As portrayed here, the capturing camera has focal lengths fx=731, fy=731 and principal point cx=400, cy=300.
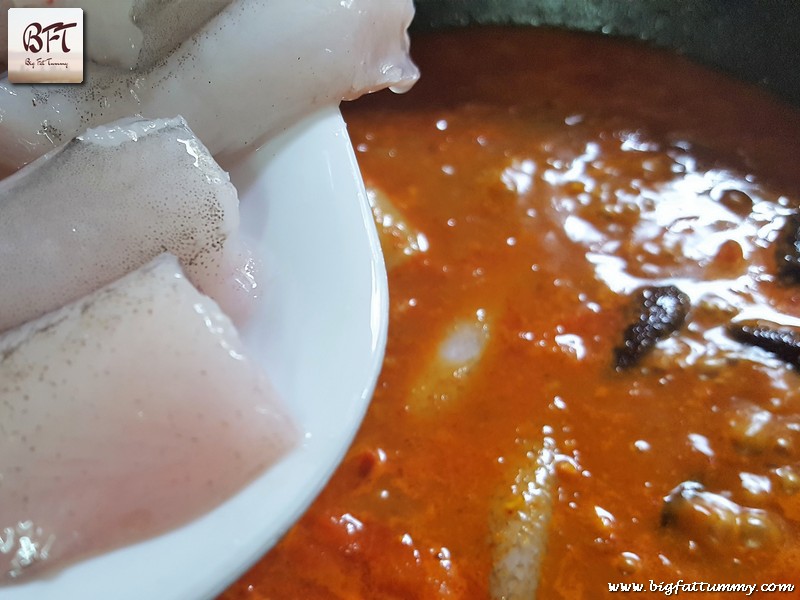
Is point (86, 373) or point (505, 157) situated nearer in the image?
point (86, 373)

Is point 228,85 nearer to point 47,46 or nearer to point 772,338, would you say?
point 47,46

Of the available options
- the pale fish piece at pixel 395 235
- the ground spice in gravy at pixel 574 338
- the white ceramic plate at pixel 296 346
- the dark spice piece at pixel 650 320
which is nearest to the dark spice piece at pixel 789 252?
the ground spice in gravy at pixel 574 338

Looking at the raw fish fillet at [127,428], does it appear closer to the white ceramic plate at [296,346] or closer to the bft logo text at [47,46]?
the white ceramic plate at [296,346]

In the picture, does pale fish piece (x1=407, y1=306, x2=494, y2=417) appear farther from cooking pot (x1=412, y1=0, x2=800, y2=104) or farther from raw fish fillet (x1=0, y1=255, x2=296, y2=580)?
cooking pot (x1=412, y1=0, x2=800, y2=104)

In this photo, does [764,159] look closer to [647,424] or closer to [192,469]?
[647,424]

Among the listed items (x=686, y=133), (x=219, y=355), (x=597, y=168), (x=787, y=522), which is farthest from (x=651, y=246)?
(x=219, y=355)

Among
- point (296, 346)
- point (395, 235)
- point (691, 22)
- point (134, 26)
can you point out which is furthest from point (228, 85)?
point (691, 22)
